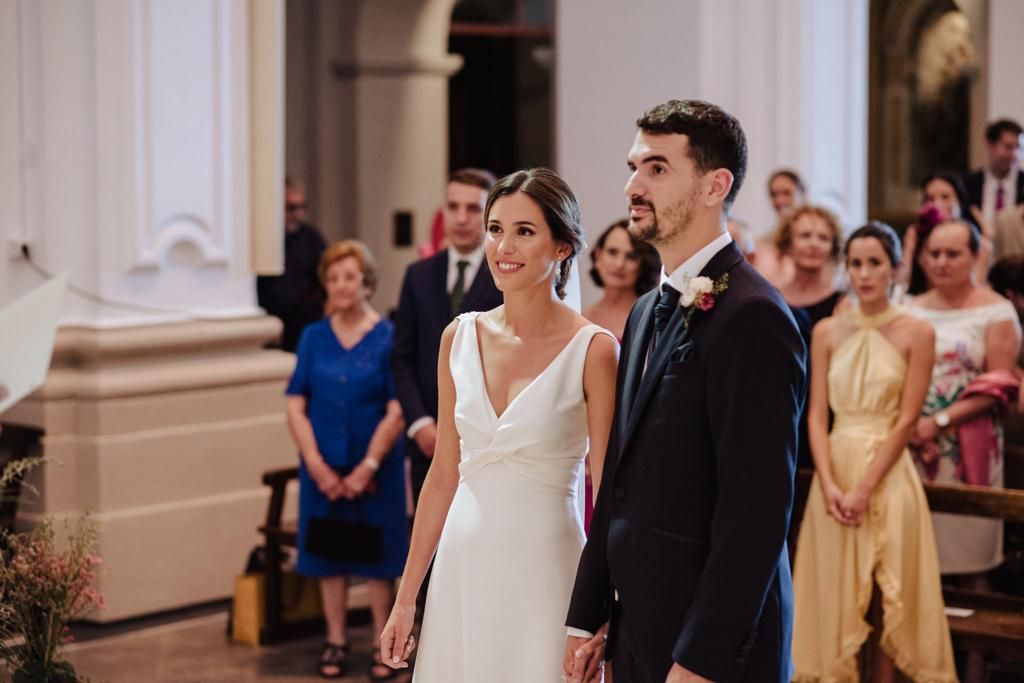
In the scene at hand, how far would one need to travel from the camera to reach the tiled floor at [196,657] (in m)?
5.56

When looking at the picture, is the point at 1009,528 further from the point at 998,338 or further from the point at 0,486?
the point at 0,486

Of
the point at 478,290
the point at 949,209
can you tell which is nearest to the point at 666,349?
the point at 478,290

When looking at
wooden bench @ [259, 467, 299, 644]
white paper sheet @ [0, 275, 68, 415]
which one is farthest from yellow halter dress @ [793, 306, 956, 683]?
white paper sheet @ [0, 275, 68, 415]

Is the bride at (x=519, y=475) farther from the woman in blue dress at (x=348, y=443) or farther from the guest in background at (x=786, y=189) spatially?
the guest in background at (x=786, y=189)

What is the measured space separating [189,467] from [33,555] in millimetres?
3178

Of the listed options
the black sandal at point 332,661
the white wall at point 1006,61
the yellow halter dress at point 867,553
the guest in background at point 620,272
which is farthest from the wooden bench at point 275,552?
the white wall at point 1006,61

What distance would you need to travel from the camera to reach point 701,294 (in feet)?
8.52

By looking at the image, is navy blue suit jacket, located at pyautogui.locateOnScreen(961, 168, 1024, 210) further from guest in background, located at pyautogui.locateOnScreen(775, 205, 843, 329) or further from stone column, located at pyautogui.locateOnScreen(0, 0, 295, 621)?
stone column, located at pyautogui.locateOnScreen(0, 0, 295, 621)

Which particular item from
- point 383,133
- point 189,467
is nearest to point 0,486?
point 189,467

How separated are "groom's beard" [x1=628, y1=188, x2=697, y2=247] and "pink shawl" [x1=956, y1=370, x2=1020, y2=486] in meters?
2.83

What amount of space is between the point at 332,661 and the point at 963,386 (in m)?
2.39

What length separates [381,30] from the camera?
11.4m

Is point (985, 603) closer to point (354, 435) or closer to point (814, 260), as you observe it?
point (814, 260)

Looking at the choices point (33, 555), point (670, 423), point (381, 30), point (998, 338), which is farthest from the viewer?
point (381, 30)
